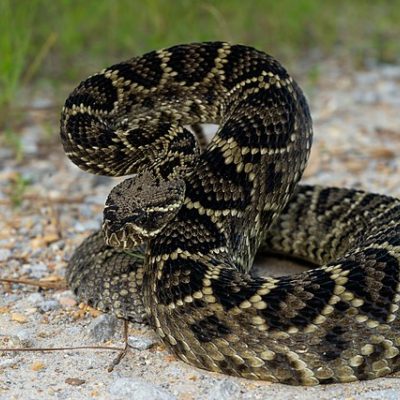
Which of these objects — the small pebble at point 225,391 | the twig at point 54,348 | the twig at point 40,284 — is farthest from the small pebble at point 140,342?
the twig at point 40,284

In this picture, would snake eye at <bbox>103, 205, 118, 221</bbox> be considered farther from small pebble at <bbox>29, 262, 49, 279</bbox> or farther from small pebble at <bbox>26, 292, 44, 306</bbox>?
small pebble at <bbox>29, 262, 49, 279</bbox>

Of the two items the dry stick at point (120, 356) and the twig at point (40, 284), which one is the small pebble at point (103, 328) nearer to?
the dry stick at point (120, 356)

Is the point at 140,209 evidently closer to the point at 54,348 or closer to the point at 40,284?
the point at 54,348

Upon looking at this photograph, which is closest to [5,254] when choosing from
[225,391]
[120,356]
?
[120,356]

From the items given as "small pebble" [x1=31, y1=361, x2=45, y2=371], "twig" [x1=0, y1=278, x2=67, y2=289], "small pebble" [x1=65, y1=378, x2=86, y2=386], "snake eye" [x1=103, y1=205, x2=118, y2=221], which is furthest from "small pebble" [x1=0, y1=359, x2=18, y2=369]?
"twig" [x1=0, y1=278, x2=67, y2=289]

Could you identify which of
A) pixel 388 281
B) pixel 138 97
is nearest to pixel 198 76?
pixel 138 97

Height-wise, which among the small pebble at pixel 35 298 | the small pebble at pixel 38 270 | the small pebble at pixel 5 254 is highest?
the small pebble at pixel 35 298
